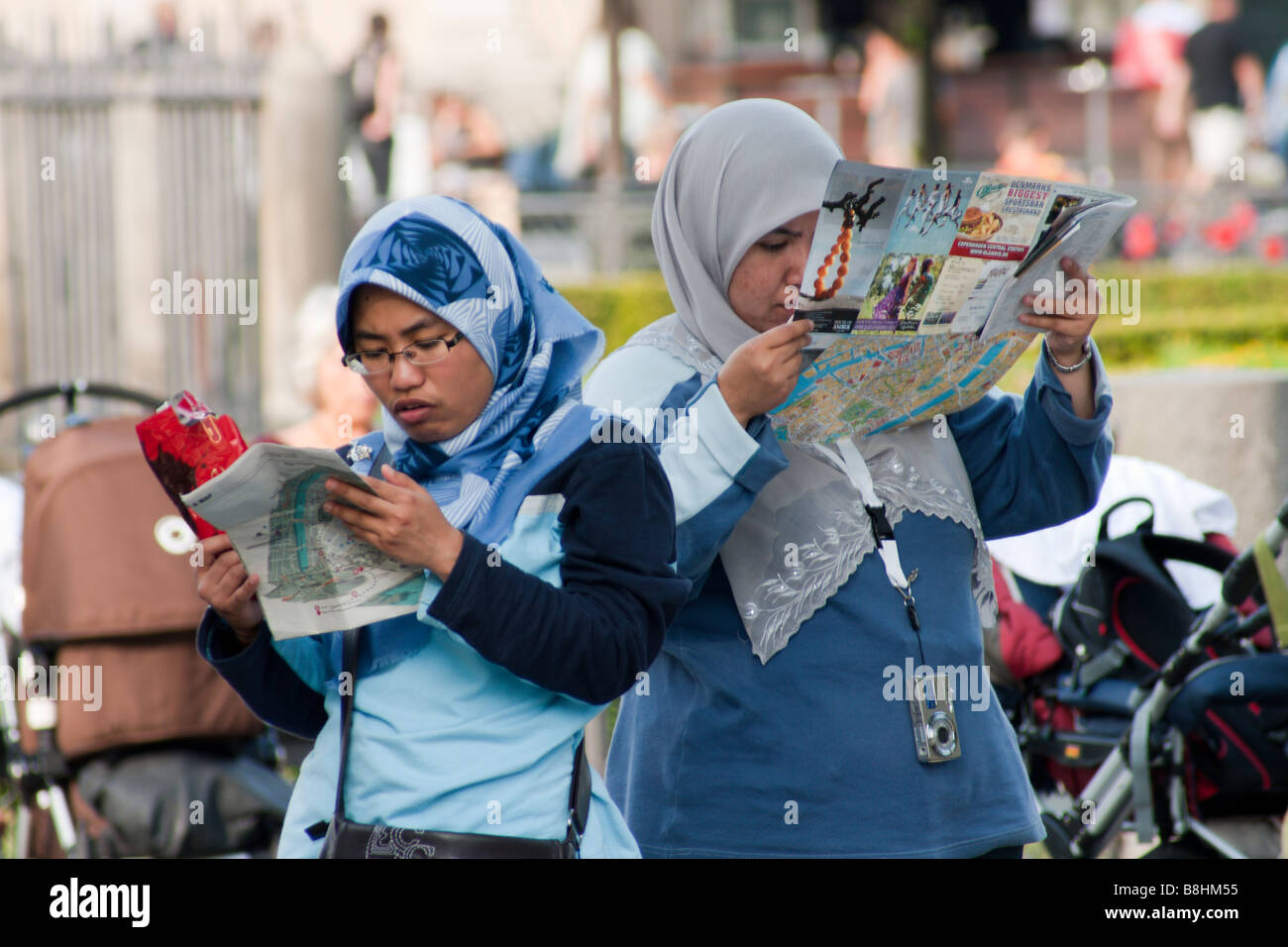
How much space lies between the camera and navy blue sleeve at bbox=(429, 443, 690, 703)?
202 cm

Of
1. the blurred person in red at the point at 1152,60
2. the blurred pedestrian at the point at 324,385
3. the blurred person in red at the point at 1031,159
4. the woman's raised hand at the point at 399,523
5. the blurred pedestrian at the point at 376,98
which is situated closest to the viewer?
the woman's raised hand at the point at 399,523

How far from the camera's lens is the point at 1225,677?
3564 millimetres

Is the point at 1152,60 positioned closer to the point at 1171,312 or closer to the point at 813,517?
the point at 1171,312

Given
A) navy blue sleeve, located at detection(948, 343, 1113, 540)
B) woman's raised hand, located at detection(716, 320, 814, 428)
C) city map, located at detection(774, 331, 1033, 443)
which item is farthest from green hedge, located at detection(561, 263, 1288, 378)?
woman's raised hand, located at detection(716, 320, 814, 428)

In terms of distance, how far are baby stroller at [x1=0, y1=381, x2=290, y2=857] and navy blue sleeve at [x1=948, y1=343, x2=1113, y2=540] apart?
1986mm

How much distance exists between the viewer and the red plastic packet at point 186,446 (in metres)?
2.05

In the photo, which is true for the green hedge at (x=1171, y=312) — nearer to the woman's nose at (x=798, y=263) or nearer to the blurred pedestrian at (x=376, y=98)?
the blurred pedestrian at (x=376, y=98)

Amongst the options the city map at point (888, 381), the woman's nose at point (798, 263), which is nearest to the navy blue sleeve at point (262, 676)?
the city map at point (888, 381)

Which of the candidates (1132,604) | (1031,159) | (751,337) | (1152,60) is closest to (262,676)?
(751,337)

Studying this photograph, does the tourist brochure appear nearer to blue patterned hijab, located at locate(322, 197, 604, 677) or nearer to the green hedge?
blue patterned hijab, located at locate(322, 197, 604, 677)

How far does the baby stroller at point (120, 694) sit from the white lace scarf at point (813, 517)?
6.04ft

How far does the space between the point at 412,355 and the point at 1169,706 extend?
2189 mm

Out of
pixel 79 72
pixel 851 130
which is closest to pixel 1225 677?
pixel 79 72
